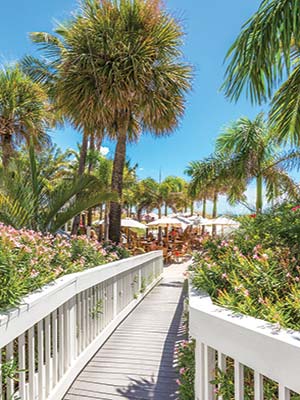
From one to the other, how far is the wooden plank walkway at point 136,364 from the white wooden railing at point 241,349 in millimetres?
1293

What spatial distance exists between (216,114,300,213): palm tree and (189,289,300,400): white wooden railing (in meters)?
7.78

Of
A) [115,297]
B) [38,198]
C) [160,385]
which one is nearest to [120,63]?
[38,198]

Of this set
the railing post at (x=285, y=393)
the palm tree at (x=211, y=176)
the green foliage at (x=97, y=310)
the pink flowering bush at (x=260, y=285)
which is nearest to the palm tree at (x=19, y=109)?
the palm tree at (x=211, y=176)

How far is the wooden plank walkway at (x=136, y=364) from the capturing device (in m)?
2.81

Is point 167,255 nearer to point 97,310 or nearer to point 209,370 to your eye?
point 97,310

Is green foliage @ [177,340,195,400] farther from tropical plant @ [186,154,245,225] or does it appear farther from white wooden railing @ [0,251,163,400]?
tropical plant @ [186,154,245,225]

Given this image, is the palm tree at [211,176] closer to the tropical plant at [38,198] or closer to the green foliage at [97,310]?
the tropical plant at [38,198]

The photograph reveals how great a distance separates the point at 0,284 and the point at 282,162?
8.82 m

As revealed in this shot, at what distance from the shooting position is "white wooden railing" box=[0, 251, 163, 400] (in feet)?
5.98

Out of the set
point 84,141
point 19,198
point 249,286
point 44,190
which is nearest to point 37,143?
point 84,141

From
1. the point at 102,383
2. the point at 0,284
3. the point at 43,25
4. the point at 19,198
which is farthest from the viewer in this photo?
the point at 43,25

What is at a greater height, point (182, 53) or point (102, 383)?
point (182, 53)

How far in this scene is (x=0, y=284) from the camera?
178 cm

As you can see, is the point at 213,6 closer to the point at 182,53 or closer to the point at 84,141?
the point at 182,53
